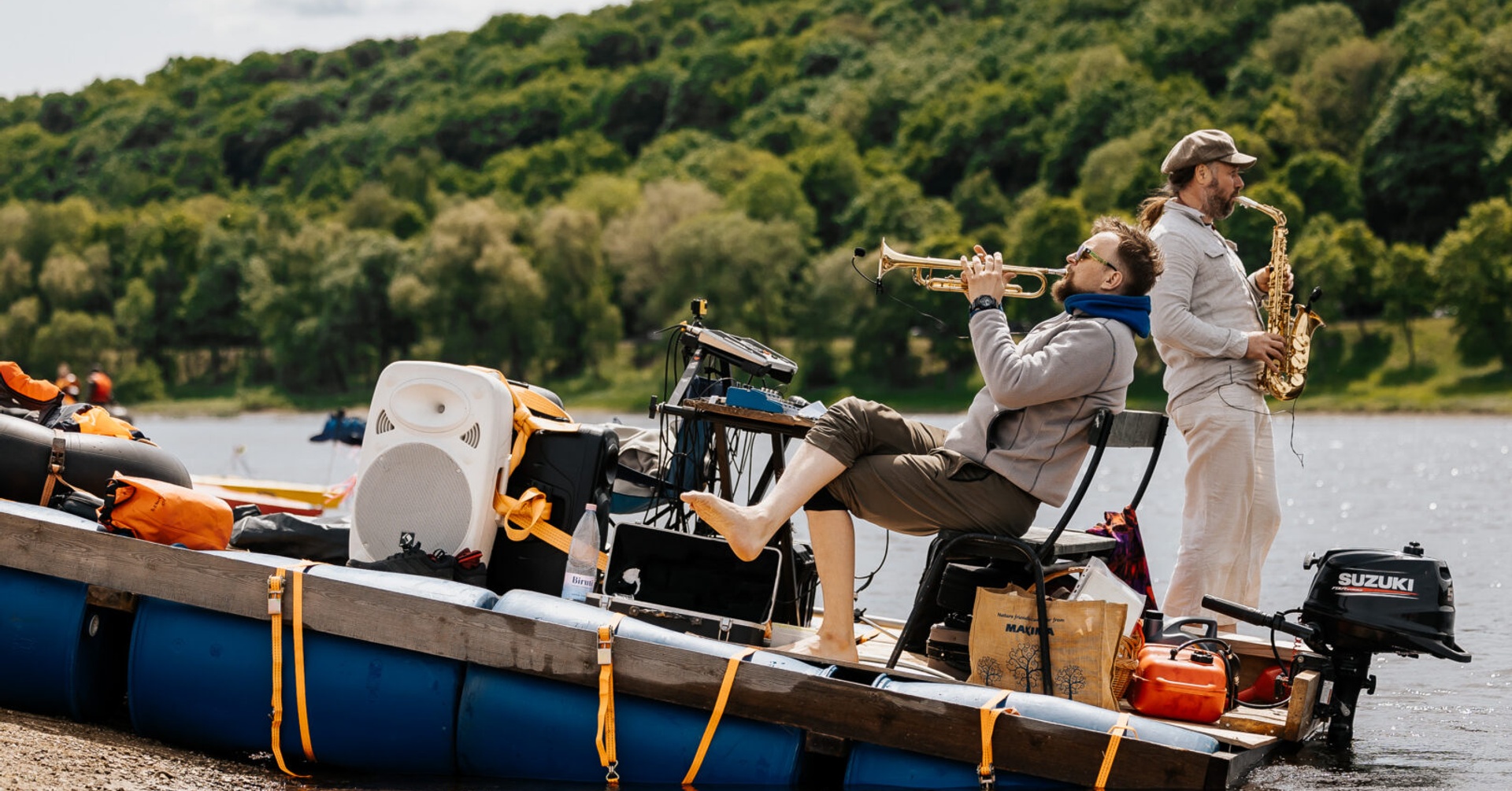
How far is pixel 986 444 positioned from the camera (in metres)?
5.31

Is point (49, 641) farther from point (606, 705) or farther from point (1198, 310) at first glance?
point (1198, 310)

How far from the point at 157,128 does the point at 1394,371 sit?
420 feet

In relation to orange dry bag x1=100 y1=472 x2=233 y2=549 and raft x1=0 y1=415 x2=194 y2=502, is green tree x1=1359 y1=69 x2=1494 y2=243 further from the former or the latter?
orange dry bag x1=100 y1=472 x2=233 y2=549

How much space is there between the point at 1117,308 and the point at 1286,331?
1949 millimetres

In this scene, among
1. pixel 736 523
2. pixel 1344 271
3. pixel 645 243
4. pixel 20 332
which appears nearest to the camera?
pixel 736 523

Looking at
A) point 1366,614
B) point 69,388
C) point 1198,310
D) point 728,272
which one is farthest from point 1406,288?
point 1366,614

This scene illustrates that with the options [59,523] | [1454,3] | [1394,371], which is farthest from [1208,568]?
[1454,3]

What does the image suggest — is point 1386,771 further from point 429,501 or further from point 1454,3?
point 1454,3

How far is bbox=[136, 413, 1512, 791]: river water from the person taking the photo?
568 cm

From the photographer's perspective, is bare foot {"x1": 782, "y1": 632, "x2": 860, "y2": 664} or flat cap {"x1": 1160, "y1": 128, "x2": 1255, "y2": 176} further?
flat cap {"x1": 1160, "y1": 128, "x2": 1255, "y2": 176}

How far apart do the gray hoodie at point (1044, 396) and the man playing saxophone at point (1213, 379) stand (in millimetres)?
1249

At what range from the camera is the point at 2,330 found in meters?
94.6

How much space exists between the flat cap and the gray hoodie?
67.0 inches

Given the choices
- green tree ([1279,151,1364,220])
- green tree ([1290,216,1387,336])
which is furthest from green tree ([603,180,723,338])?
green tree ([1279,151,1364,220])
